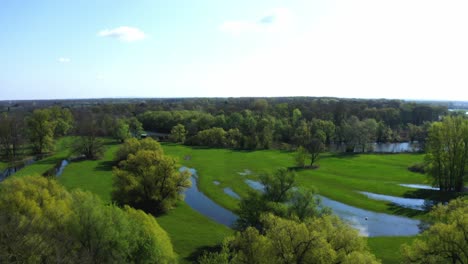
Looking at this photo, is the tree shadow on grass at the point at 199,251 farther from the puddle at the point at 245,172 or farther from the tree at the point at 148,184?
the puddle at the point at 245,172

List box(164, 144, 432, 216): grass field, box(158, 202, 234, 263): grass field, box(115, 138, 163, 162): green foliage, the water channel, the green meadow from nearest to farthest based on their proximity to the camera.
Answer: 1. box(158, 202, 234, 263): grass field
2. the green meadow
3. box(164, 144, 432, 216): grass field
4. box(115, 138, 163, 162): green foliage
5. the water channel

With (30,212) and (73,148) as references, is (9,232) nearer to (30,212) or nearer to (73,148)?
(30,212)

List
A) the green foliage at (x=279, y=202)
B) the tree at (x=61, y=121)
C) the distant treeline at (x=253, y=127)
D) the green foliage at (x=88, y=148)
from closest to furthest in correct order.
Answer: the green foliage at (x=279, y=202) < the green foliage at (x=88, y=148) < the distant treeline at (x=253, y=127) < the tree at (x=61, y=121)

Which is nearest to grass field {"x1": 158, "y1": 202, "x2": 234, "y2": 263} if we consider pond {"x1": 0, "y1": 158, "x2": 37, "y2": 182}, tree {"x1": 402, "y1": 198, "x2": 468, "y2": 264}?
tree {"x1": 402, "y1": 198, "x2": 468, "y2": 264}

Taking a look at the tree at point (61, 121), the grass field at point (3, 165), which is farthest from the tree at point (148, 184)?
the tree at point (61, 121)

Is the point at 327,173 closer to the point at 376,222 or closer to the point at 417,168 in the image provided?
the point at 417,168

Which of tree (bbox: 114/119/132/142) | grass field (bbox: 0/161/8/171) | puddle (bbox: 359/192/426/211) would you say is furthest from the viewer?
tree (bbox: 114/119/132/142)

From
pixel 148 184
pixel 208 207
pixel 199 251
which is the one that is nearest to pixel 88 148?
pixel 148 184

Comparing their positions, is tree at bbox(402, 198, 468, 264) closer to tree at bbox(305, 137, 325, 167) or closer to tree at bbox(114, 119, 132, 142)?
tree at bbox(305, 137, 325, 167)
